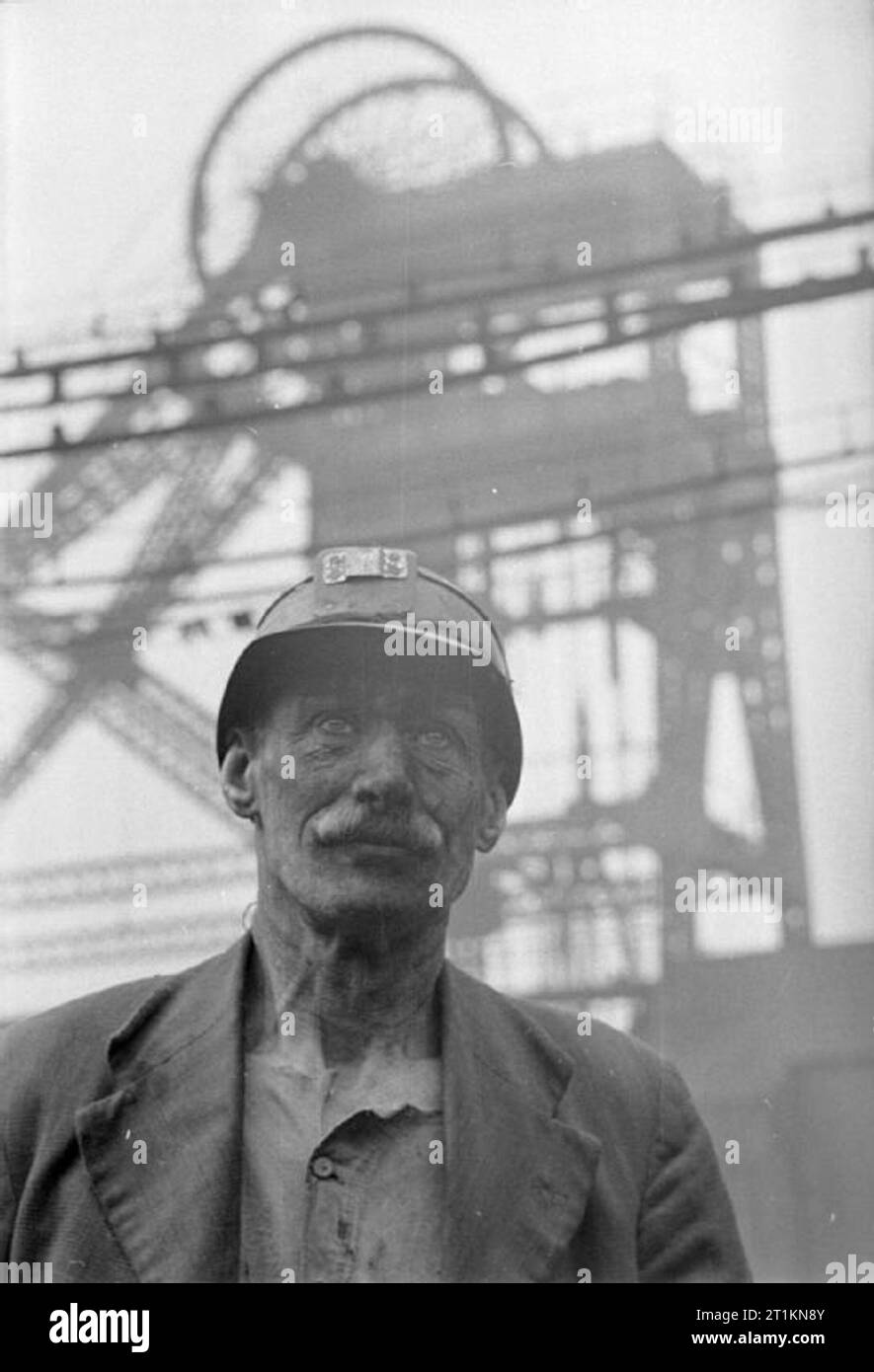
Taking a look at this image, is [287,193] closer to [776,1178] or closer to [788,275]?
[788,275]

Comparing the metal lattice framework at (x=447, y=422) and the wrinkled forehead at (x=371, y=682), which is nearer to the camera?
the wrinkled forehead at (x=371, y=682)

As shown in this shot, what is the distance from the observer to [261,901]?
14.8ft

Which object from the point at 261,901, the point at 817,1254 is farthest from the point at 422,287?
the point at 817,1254

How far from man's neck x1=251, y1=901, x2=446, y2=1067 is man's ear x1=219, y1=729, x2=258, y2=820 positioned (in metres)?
0.22

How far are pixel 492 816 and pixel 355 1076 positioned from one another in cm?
56

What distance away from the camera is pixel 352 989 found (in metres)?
4.38

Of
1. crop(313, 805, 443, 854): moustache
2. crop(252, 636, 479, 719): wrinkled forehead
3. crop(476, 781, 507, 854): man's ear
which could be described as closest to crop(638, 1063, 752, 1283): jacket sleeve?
crop(476, 781, 507, 854): man's ear

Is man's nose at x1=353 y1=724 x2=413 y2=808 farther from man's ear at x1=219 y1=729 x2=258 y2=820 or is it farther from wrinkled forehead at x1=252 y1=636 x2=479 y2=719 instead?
man's ear at x1=219 y1=729 x2=258 y2=820

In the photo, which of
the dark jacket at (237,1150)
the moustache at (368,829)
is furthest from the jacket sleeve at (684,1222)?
the moustache at (368,829)

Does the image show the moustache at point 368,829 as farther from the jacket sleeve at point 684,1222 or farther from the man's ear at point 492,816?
the jacket sleeve at point 684,1222

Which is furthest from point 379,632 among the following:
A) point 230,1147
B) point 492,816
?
point 230,1147

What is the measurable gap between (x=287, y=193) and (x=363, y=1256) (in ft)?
10.1

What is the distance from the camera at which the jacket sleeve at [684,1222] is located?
4379 mm
